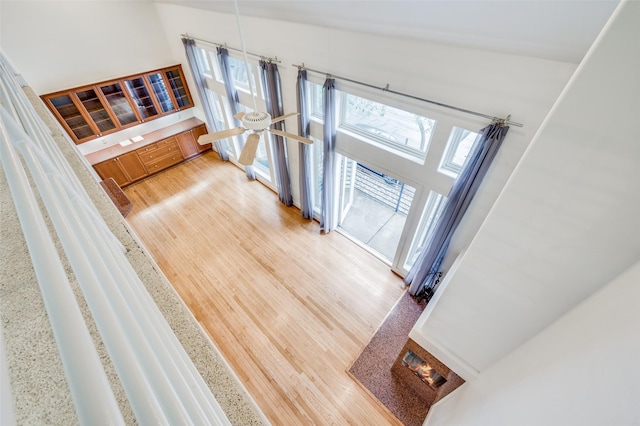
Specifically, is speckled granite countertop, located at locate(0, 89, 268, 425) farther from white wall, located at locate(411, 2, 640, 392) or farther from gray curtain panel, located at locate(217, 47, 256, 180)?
gray curtain panel, located at locate(217, 47, 256, 180)

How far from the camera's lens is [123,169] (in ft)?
19.1

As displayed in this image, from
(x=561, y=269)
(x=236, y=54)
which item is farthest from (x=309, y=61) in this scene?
(x=561, y=269)

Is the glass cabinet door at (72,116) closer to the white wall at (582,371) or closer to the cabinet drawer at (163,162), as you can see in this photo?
the cabinet drawer at (163,162)

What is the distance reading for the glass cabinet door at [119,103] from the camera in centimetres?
536

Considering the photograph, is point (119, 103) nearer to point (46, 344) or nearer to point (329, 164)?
point (329, 164)

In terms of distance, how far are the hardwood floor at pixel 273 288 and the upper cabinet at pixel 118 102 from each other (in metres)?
1.42

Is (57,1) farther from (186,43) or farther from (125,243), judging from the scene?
(125,243)

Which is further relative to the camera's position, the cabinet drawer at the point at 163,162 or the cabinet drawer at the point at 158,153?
the cabinet drawer at the point at 163,162

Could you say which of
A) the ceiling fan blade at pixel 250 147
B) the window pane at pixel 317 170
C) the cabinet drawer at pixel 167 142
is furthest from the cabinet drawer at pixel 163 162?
the ceiling fan blade at pixel 250 147

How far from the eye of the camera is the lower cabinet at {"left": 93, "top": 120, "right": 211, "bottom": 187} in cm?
567

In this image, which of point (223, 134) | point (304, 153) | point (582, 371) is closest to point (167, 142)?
point (304, 153)

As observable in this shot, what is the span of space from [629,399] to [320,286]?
373 centimetres

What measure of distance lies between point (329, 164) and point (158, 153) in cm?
469

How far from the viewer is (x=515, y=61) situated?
200cm
